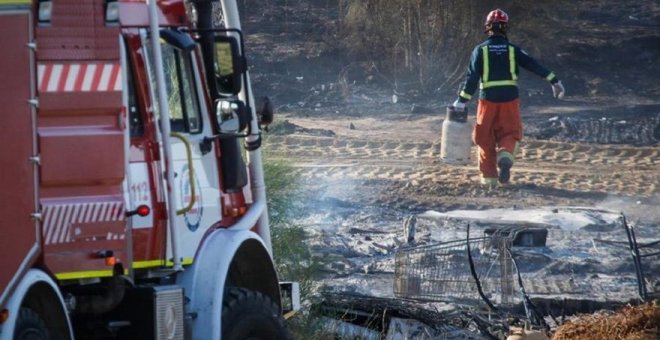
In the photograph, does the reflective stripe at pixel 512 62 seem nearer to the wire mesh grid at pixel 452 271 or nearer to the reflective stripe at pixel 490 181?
the reflective stripe at pixel 490 181

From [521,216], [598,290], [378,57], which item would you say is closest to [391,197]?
[521,216]

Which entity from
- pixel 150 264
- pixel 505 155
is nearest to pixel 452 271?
pixel 150 264

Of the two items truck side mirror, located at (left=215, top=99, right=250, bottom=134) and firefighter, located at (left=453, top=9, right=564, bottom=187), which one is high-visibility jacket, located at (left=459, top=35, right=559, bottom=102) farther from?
truck side mirror, located at (left=215, top=99, right=250, bottom=134)

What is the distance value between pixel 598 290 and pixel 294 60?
14155mm

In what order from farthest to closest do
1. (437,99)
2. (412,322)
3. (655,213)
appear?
(437,99) < (655,213) < (412,322)

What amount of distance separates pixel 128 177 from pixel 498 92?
9587mm

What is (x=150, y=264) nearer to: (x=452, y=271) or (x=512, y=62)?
(x=452, y=271)

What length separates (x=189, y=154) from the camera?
20.4 feet

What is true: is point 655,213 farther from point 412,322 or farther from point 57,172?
point 57,172

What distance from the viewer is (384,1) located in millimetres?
22000

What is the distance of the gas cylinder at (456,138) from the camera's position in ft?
49.8

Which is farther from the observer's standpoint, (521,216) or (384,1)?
(384,1)

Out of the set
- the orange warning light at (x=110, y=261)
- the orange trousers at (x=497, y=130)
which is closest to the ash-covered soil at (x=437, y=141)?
the orange trousers at (x=497, y=130)

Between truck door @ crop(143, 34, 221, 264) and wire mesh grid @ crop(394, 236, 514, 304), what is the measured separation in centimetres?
340
